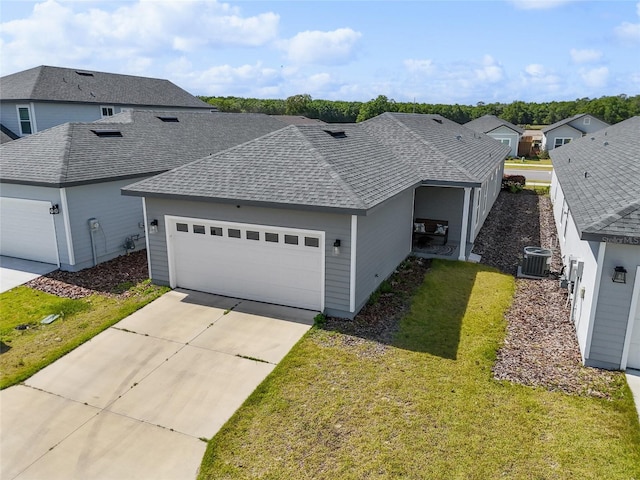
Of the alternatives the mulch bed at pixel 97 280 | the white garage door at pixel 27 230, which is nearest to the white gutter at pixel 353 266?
the mulch bed at pixel 97 280

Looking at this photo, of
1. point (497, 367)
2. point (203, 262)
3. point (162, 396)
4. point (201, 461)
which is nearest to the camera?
point (201, 461)

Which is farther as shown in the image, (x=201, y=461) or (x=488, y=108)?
(x=488, y=108)

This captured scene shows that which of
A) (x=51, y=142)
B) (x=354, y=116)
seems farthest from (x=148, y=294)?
(x=354, y=116)

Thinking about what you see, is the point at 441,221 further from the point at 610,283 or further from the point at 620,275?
the point at 620,275

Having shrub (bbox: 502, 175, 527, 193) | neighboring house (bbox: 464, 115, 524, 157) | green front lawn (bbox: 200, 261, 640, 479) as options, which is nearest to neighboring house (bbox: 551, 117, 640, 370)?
green front lawn (bbox: 200, 261, 640, 479)

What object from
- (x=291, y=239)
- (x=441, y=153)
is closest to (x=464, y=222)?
(x=441, y=153)

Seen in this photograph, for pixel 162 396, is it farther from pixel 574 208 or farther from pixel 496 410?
pixel 574 208
